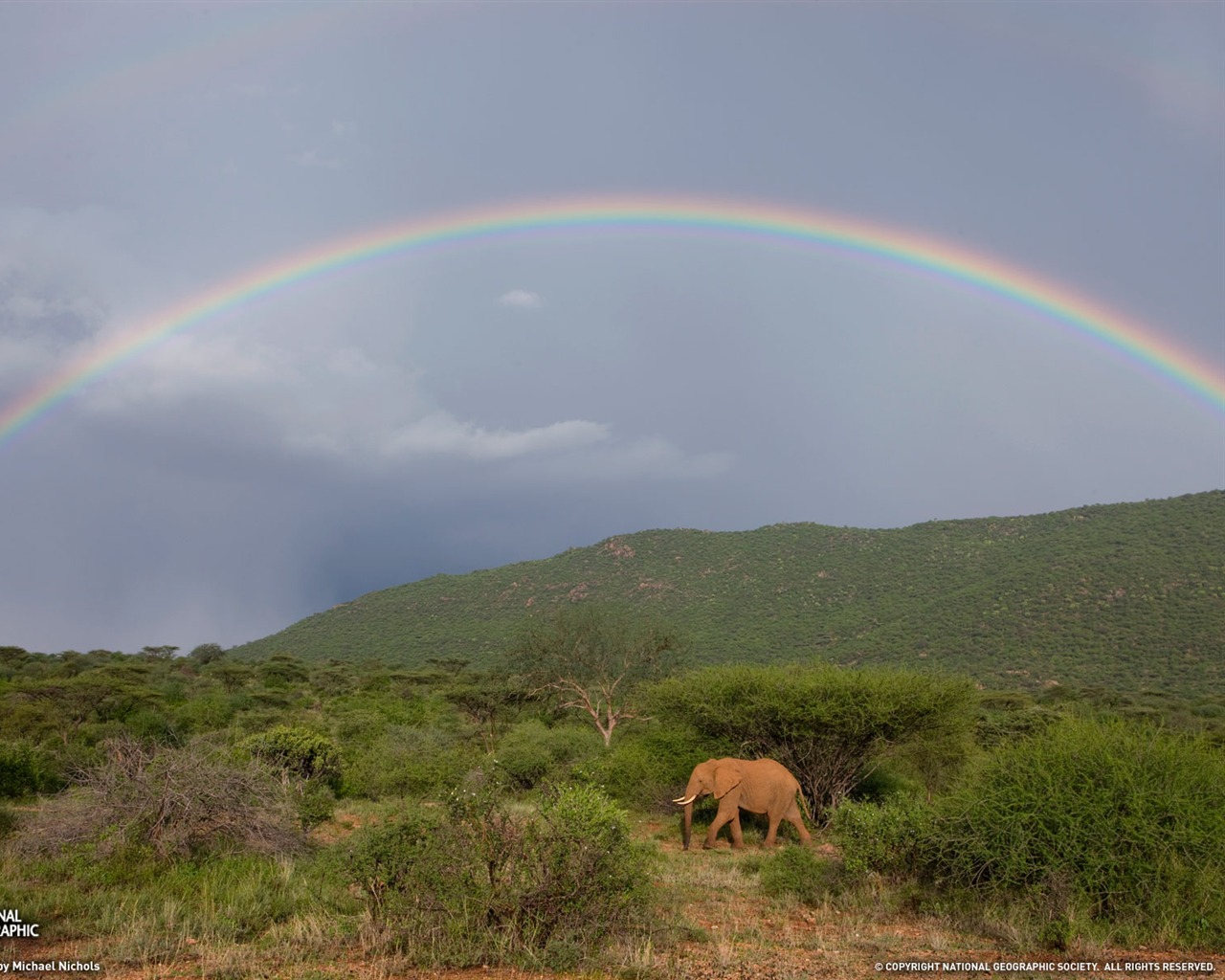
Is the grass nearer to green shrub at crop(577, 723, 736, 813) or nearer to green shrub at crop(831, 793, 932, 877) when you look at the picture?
Answer: green shrub at crop(831, 793, 932, 877)

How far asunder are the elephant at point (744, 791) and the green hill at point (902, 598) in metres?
29.6

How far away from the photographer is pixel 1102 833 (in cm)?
955

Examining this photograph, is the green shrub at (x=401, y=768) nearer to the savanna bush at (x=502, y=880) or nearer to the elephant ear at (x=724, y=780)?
the elephant ear at (x=724, y=780)

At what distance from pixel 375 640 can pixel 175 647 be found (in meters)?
19.6

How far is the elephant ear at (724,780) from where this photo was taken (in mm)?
16922

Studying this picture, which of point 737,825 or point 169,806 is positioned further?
point 737,825

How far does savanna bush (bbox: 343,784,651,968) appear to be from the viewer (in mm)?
7816

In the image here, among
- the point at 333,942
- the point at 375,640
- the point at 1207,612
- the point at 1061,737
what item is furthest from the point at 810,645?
the point at 333,942

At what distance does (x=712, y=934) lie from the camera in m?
8.92

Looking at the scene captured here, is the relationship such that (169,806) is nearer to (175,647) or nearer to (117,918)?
(117,918)

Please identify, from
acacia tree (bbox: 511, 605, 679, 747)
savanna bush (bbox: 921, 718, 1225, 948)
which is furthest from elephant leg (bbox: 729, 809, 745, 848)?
acacia tree (bbox: 511, 605, 679, 747)

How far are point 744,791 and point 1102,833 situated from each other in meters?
8.47

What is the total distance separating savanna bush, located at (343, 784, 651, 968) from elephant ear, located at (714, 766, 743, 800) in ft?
27.3

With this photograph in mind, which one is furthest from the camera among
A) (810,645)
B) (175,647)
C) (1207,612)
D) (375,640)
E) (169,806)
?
(375,640)
